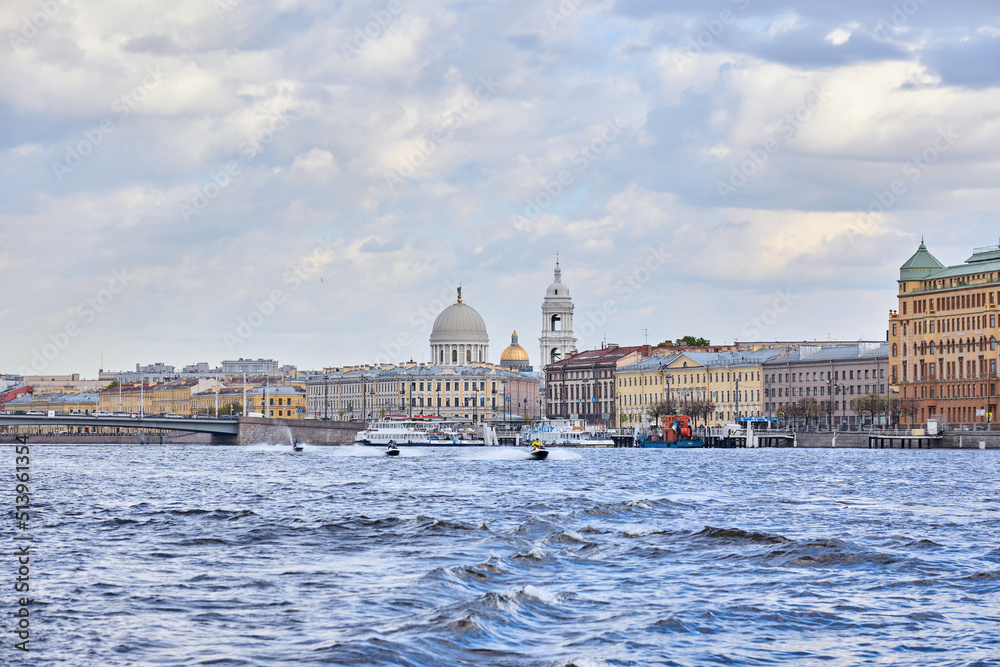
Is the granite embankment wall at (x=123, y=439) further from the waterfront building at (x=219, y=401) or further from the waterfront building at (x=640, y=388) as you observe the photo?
the waterfront building at (x=640, y=388)

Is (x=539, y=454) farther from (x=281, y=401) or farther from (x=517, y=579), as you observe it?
(x=281, y=401)

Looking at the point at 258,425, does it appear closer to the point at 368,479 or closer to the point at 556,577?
the point at 368,479

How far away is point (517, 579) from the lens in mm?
19703

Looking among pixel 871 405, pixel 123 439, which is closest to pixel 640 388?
pixel 871 405

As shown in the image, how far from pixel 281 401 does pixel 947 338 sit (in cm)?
10259

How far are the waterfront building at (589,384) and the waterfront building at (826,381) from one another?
2683cm

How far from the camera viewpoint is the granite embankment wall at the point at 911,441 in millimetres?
82938

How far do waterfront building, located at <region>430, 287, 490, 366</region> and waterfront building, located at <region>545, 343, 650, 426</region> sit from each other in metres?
18.1

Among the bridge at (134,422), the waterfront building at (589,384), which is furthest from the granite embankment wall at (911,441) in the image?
the waterfront building at (589,384)

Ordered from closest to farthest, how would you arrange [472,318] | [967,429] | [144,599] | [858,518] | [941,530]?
1. [144,599]
2. [941,530]
3. [858,518]
4. [967,429]
5. [472,318]

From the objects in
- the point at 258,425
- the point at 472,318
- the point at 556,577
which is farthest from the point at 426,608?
the point at 472,318

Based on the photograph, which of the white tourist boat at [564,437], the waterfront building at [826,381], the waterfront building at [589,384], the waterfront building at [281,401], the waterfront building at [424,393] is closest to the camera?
the white tourist boat at [564,437]

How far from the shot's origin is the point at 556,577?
1984 cm

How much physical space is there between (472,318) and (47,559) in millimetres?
166802
